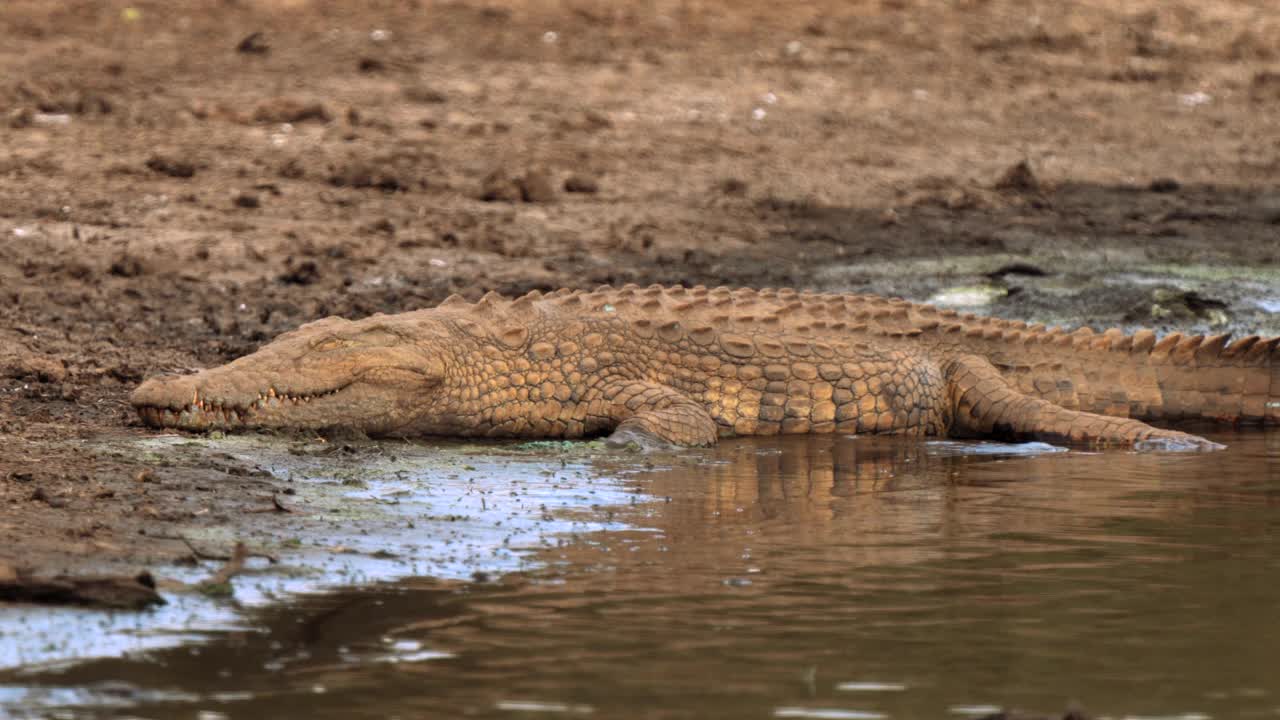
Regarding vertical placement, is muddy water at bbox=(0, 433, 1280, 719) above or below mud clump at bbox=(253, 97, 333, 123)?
below

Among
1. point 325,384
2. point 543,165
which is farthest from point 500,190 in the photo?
point 325,384

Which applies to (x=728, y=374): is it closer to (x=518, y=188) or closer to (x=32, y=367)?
(x=32, y=367)

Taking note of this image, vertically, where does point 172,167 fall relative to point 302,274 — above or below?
above

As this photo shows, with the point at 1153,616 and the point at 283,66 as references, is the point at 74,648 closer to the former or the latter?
the point at 1153,616

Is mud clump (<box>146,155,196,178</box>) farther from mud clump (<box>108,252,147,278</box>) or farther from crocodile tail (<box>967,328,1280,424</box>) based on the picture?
crocodile tail (<box>967,328,1280,424</box>)

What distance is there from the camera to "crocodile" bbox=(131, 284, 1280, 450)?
7.38m

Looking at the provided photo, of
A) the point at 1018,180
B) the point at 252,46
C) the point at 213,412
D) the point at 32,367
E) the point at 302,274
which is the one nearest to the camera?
the point at 213,412

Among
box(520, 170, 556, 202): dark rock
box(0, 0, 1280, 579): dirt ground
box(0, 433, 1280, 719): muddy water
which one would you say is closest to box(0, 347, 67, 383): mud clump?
box(0, 0, 1280, 579): dirt ground

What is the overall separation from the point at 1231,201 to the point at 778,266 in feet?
14.5

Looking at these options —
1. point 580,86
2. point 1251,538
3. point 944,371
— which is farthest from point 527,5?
point 1251,538

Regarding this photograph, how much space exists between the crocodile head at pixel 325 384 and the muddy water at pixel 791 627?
6.01 feet

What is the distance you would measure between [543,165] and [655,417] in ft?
20.0

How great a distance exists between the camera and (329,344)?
7379 mm

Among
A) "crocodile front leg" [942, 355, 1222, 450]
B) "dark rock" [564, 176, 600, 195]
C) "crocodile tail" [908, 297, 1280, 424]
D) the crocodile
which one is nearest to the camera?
the crocodile
